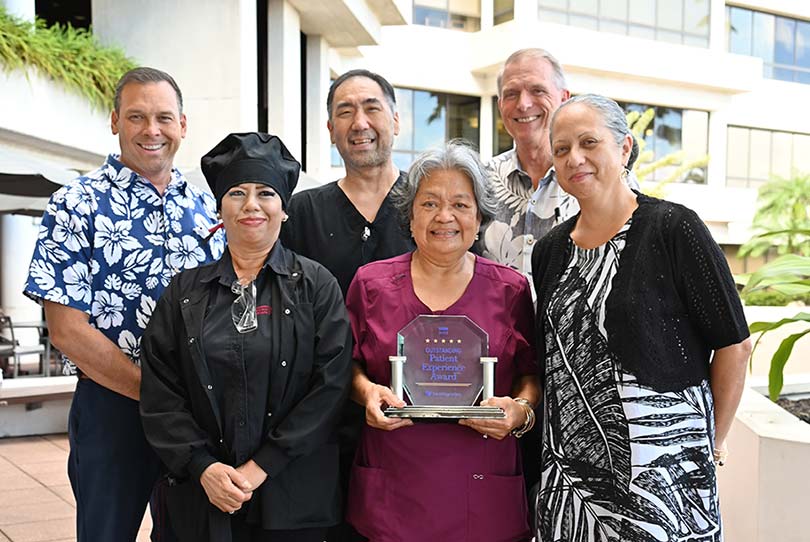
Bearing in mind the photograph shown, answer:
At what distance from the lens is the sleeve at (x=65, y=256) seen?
2846mm

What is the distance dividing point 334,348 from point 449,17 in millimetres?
24359

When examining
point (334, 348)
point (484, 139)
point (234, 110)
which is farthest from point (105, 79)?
point (484, 139)

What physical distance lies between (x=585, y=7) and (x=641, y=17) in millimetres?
2424

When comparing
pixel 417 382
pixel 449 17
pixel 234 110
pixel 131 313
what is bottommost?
pixel 417 382

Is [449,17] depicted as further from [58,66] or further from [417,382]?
[417,382]

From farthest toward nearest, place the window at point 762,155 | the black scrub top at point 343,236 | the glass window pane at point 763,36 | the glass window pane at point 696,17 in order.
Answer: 1. the glass window pane at point 763,36
2. the window at point 762,155
3. the glass window pane at point 696,17
4. the black scrub top at point 343,236

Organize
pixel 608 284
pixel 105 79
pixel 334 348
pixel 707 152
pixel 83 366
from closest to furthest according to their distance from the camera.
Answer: pixel 608 284, pixel 334 348, pixel 83 366, pixel 105 79, pixel 707 152

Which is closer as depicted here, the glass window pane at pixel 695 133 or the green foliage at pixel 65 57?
the green foliage at pixel 65 57

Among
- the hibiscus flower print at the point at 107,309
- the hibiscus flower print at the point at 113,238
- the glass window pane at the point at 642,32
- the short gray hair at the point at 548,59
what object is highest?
the glass window pane at the point at 642,32

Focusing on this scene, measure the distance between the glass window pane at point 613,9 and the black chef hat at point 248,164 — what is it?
85.7 feet

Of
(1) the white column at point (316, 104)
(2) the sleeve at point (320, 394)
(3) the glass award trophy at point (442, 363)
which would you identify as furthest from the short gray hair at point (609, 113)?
(1) the white column at point (316, 104)

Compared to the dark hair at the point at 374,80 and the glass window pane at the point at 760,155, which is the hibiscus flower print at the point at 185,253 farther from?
the glass window pane at the point at 760,155

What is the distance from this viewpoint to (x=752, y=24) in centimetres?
3150

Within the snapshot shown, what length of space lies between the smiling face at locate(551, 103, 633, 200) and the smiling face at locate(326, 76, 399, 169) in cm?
107
